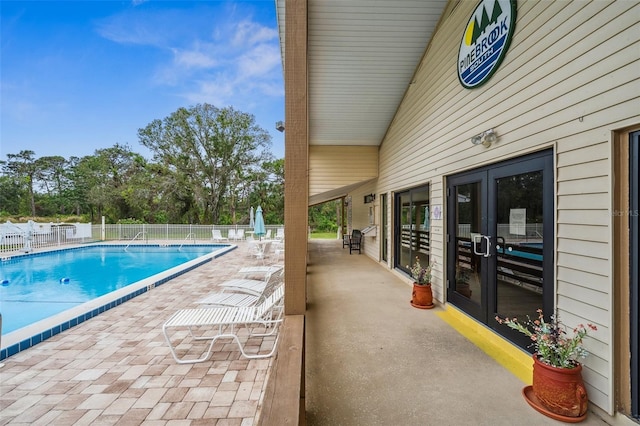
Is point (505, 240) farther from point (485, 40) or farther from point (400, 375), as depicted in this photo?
point (485, 40)

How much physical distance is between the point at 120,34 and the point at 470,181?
30488 mm

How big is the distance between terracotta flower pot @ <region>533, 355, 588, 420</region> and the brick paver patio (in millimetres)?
2134

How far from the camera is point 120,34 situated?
2334 centimetres

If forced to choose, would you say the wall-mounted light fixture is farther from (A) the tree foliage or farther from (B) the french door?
(A) the tree foliage

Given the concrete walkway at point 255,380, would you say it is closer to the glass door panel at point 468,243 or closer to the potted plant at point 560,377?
the potted plant at point 560,377

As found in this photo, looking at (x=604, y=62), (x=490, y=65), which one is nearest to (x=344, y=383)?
(x=604, y=62)

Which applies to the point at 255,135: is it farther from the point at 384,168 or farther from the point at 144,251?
the point at 384,168

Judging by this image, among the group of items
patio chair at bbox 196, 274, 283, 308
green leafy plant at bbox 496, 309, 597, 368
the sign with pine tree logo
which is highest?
the sign with pine tree logo

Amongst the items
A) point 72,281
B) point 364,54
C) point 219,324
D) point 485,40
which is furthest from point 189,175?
point 485,40

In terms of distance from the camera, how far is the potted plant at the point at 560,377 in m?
1.96

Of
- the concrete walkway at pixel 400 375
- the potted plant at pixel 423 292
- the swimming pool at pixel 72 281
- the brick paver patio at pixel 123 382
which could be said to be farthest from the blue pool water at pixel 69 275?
the potted plant at pixel 423 292

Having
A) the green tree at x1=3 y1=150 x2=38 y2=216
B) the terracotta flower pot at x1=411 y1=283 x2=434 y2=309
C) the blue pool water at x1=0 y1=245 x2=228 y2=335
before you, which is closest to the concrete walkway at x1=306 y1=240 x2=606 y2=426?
the terracotta flower pot at x1=411 y1=283 x2=434 y2=309

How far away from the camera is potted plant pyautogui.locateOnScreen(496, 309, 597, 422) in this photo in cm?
196

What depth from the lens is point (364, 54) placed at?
5.33m
